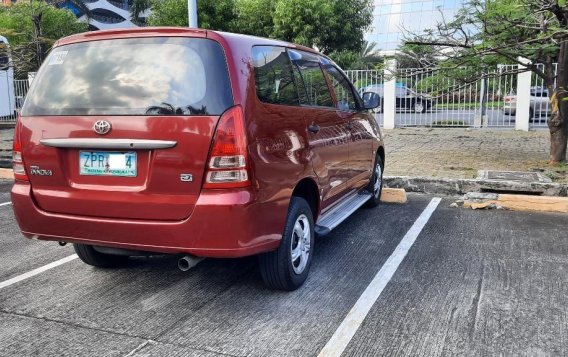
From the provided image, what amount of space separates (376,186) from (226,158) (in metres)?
3.66

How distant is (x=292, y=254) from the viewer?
13.1ft

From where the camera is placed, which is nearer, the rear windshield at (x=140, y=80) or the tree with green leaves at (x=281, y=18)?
the rear windshield at (x=140, y=80)

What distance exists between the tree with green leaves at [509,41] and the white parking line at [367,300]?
3.18m

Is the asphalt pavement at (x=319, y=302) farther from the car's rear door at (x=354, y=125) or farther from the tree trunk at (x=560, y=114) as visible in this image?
the tree trunk at (x=560, y=114)

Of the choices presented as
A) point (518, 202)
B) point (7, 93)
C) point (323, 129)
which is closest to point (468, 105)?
→ point (518, 202)

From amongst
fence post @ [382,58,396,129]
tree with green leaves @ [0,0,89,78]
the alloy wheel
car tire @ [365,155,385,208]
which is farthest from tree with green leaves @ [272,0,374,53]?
the alloy wheel

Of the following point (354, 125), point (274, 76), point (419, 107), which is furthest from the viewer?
point (419, 107)

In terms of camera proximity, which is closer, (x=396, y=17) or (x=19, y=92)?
(x=19, y=92)

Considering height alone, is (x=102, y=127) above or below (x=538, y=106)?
above

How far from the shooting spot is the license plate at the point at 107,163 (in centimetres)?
342

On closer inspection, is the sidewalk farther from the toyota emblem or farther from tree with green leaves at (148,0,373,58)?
tree with green leaves at (148,0,373,58)

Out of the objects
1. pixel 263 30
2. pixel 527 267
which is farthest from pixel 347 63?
pixel 527 267

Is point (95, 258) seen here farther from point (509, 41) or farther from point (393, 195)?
point (509, 41)

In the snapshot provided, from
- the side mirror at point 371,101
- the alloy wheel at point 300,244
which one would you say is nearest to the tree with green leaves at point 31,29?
the side mirror at point 371,101
